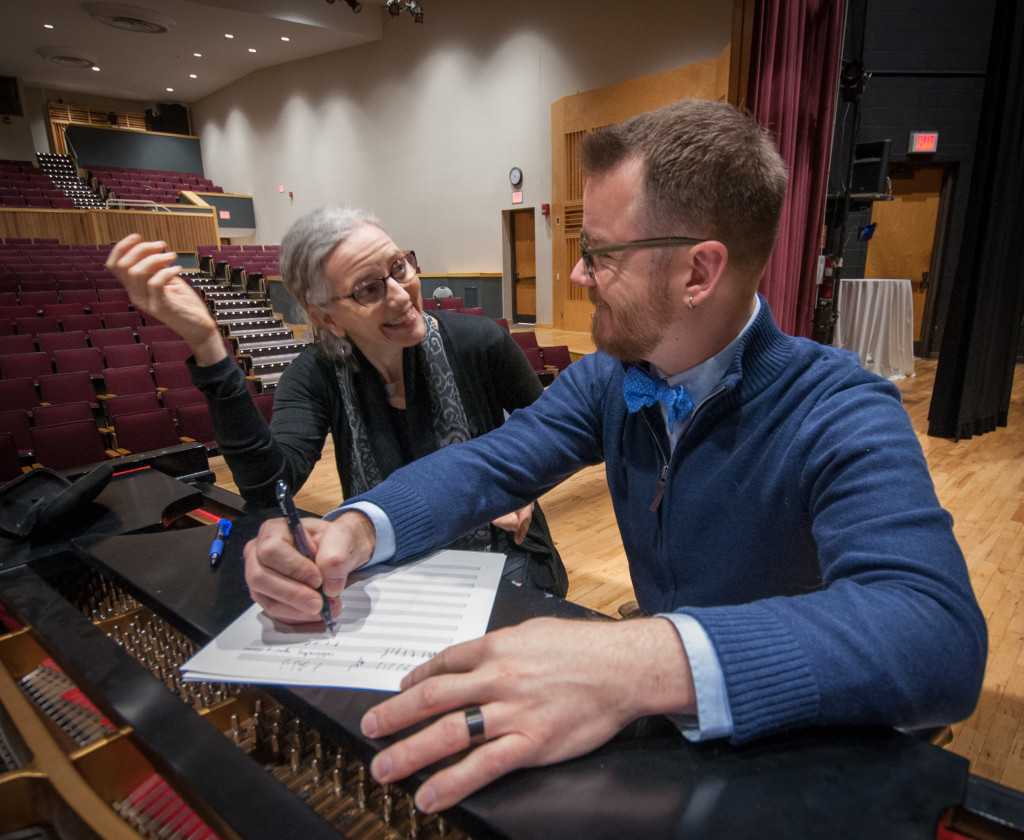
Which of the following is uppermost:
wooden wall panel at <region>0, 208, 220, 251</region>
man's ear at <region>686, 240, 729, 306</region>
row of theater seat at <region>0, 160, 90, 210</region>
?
row of theater seat at <region>0, 160, 90, 210</region>

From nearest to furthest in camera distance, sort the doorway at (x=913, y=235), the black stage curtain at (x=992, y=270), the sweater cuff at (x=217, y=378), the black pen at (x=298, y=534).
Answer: the black pen at (x=298, y=534) < the sweater cuff at (x=217, y=378) < the black stage curtain at (x=992, y=270) < the doorway at (x=913, y=235)

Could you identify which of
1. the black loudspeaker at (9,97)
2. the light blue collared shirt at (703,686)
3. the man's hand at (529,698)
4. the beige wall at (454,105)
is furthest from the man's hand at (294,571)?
the black loudspeaker at (9,97)

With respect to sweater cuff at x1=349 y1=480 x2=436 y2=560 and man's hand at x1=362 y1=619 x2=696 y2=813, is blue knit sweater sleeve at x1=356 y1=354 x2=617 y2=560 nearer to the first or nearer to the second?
sweater cuff at x1=349 y1=480 x2=436 y2=560

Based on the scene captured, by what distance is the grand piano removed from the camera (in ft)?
1.50

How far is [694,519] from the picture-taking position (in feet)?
3.04

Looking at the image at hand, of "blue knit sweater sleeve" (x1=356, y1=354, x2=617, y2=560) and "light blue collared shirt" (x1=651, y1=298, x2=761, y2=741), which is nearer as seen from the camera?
"light blue collared shirt" (x1=651, y1=298, x2=761, y2=741)

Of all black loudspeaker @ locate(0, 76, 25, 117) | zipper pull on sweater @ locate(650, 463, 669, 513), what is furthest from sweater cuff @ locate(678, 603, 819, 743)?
black loudspeaker @ locate(0, 76, 25, 117)

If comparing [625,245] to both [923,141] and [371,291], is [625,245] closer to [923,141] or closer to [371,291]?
[371,291]

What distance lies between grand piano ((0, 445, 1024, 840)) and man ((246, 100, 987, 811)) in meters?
0.03

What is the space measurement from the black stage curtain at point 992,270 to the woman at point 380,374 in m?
4.38

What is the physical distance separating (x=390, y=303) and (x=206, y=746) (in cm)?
108

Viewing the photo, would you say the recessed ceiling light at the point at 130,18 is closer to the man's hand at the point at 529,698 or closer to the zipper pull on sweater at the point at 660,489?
the zipper pull on sweater at the point at 660,489

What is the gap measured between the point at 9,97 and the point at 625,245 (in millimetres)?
18979

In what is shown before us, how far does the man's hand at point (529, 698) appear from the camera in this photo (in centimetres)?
50
